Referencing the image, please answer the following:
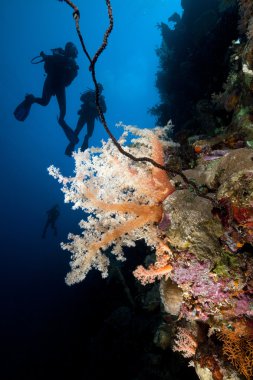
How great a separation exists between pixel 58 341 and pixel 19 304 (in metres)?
10.7

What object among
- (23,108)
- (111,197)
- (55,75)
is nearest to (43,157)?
(55,75)

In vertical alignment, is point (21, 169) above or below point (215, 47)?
above

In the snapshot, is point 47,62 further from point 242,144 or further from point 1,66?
point 1,66

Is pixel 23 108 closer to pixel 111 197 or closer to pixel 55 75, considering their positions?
pixel 55 75

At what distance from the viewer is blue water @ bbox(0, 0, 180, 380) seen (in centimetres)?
1423

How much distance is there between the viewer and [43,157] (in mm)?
104438

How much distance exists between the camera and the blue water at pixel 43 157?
14.2 metres

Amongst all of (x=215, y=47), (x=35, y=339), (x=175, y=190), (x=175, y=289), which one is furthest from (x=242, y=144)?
(x=35, y=339)

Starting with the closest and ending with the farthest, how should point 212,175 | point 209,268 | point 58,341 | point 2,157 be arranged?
point 209,268 → point 212,175 → point 58,341 → point 2,157

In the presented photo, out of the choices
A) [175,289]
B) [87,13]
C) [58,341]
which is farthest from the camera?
[87,13]

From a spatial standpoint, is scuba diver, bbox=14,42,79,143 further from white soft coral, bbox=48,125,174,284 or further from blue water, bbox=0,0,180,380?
white soft coral, bbox=48,125,174,284

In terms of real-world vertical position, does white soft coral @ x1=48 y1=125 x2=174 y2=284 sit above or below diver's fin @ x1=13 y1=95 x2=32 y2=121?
below

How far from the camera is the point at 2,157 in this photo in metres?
74.4

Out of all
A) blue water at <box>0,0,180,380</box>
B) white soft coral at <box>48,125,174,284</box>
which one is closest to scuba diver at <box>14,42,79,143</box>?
blue water at <box>0,0,180,380</box>
